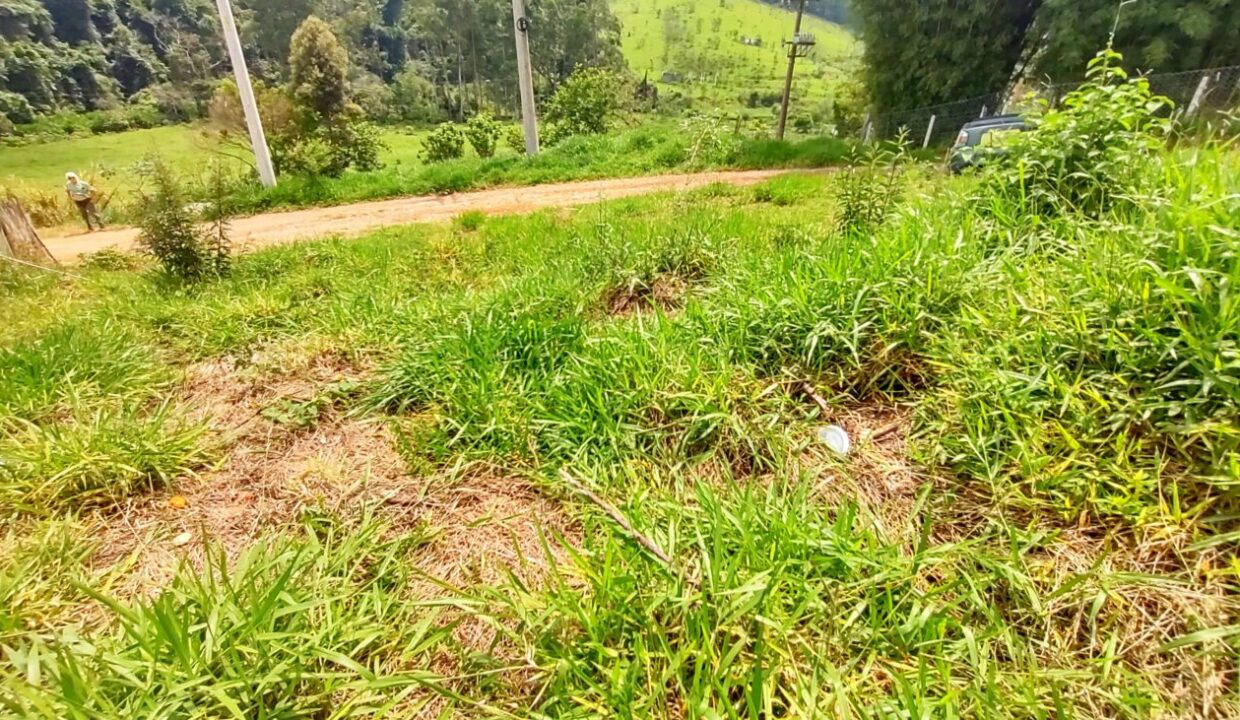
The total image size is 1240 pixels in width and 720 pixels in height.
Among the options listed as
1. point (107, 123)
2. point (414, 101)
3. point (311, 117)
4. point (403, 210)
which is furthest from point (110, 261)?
point (107, 123)

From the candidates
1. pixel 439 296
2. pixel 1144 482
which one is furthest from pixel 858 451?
pixel 439 296

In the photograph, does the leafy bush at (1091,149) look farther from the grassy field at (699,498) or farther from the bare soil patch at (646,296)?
the bare soil patch at (646,296)

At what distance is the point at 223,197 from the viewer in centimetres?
480

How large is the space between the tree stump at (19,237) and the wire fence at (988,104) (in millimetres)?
13576

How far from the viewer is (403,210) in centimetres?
869

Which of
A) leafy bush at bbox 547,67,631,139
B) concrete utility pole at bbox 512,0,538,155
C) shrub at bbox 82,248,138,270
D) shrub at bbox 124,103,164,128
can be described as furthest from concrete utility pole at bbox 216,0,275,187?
shrub at bbox 124,103,164,128

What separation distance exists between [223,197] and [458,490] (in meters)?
4.70

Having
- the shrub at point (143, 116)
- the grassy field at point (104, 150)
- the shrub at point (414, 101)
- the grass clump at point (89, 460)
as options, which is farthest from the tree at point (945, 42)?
the shrub at point (143, 116)

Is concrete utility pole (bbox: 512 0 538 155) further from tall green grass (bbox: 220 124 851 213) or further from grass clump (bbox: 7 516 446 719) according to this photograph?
grass clump (bbox: 7 516 446 719)

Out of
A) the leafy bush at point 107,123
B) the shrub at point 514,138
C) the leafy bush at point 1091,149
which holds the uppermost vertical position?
the leafy bush at point 1091,149

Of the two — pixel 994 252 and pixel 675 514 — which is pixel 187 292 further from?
pixel 994 252

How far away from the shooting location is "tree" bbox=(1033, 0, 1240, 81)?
1111 cm

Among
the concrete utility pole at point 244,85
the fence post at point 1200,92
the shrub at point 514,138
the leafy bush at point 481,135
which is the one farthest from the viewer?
the shrub at point 514,138

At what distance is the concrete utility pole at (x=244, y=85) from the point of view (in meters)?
9.16
